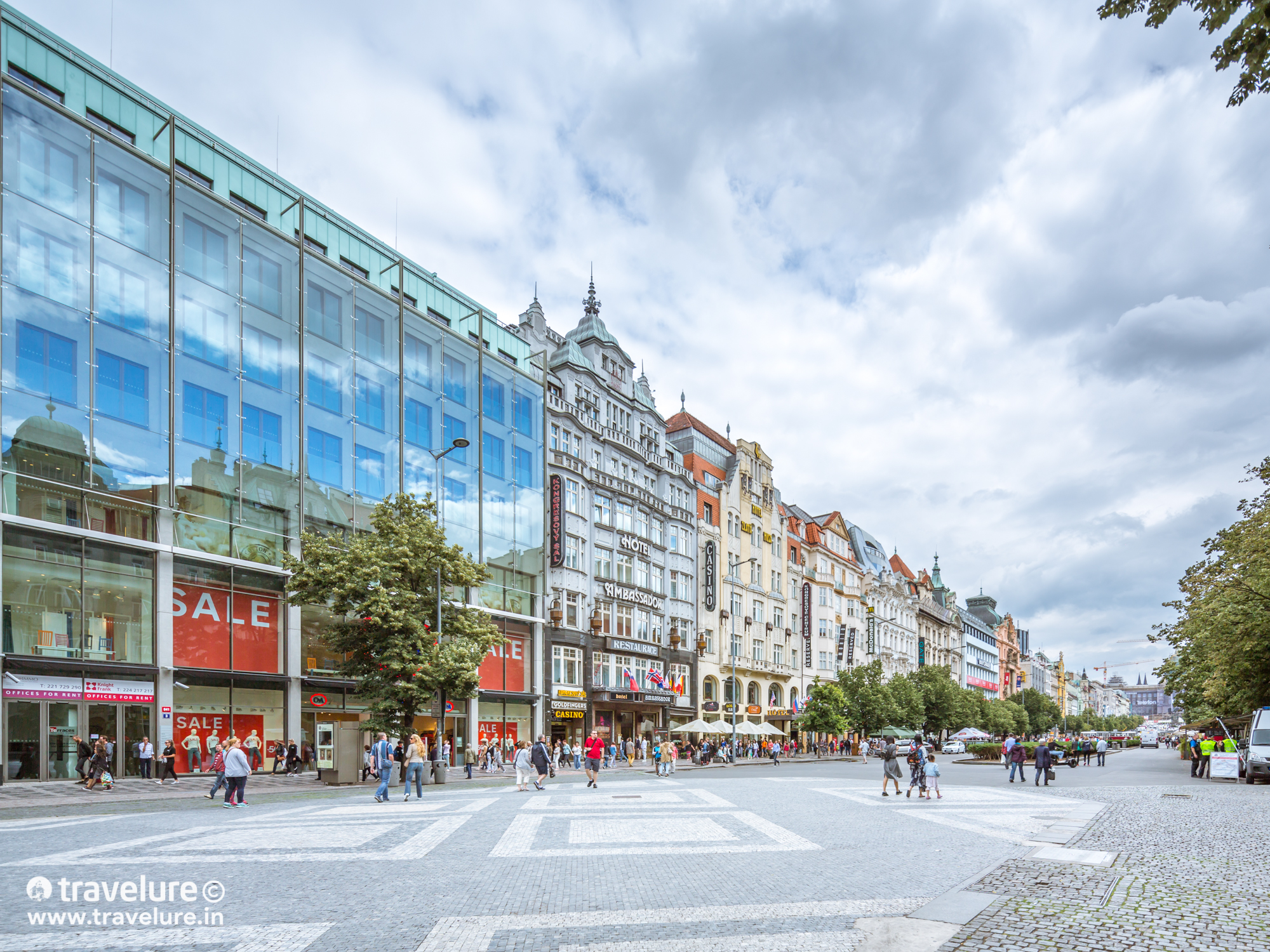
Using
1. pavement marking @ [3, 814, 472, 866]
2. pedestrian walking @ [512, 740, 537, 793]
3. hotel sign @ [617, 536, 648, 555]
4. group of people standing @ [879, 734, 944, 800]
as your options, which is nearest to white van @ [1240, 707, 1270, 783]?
group of people standing @ [879, 734, 944, 800]

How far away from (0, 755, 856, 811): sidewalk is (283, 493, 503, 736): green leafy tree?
288 centimetres

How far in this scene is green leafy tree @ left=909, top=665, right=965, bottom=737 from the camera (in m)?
89.9

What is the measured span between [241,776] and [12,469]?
13.5 m

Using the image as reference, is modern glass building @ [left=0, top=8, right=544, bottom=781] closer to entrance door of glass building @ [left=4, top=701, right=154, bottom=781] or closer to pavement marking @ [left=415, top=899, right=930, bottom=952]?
entrance door of glass building @ [left=4, top=701, right=154, bottom=781]

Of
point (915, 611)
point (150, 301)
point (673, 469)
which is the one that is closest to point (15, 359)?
point (150, 301)

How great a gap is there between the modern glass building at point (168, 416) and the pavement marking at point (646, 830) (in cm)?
2000

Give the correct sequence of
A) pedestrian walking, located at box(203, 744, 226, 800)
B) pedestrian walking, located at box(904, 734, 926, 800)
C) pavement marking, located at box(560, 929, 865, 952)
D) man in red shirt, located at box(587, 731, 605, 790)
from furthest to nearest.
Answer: man in red shirt, located at box(587, 731, 605, 790) < pedestrian walking, located at box(904, 734, 926, 800) < pedestrian walking, located at box(203, 744, 226, 800) < pavement marking, located at box(560, 929, 865, 952)

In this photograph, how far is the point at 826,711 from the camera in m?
66.9

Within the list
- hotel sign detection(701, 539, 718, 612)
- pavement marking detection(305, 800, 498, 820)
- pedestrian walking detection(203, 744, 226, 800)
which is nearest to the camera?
pavement marking detection(305, 800, 498, 820)

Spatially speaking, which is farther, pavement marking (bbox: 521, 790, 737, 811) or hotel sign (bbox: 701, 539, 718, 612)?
hotel sign (bbox: 701, 539, 718, 612)

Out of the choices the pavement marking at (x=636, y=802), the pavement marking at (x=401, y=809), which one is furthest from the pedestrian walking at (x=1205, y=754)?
the pavement marking at (x=401, y=809)

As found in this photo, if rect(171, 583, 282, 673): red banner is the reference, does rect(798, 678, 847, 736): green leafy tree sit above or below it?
below

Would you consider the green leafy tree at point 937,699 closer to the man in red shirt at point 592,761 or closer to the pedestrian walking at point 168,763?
the man in red shirt at point 592,761

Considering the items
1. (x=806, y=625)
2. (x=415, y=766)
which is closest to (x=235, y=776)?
(x=415, y=766)
